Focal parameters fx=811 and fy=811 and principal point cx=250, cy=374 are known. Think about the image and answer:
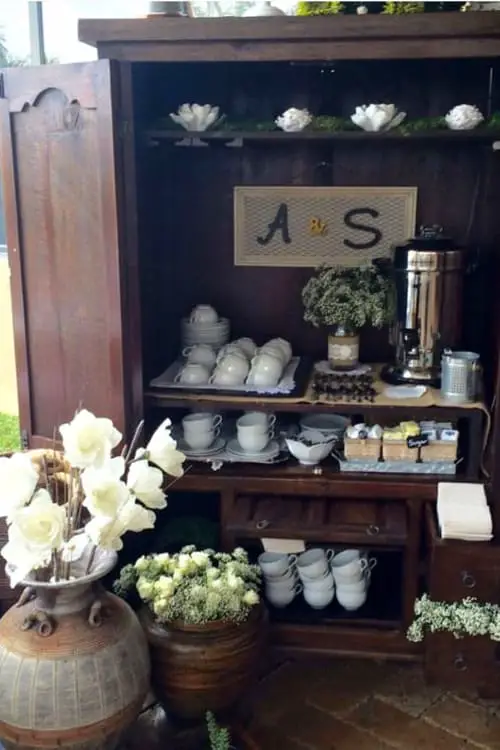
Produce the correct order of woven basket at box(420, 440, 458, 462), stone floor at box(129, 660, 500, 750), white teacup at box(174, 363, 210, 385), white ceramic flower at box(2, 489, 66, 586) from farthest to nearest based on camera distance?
1. white teacup at box(174, 363, 210, 385)
2. woven basket at box(420, 440, 458, 462)
3. stone floor at box(129, 660, 500, 750)
4. white ceramic flower at box(2, 489, 66, 586)

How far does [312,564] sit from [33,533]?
1022 millimetres

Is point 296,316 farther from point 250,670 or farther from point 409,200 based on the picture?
point 250,670

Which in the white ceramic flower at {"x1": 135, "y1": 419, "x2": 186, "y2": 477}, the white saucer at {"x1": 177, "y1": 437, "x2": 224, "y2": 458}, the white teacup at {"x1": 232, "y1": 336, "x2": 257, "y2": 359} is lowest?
the white saucer at {"x1": 177, "y1": 437, "x2": 224, "y2": 458}

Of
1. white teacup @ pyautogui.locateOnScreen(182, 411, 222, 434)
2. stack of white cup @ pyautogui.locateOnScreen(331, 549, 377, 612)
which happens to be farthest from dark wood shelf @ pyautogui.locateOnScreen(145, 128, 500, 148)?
stack of white cup @ pyautogui.locateOnScreen(331, 549, 377, 612)

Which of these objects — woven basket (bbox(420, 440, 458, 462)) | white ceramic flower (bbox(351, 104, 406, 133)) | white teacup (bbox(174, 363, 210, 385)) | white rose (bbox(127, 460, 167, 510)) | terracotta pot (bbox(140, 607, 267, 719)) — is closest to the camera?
white rose (bbox(127, 460, 167, 510))

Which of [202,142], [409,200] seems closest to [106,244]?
[202,142]

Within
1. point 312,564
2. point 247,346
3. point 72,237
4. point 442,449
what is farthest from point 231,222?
point 312,564

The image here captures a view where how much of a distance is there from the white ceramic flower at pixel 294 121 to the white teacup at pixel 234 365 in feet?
2.17

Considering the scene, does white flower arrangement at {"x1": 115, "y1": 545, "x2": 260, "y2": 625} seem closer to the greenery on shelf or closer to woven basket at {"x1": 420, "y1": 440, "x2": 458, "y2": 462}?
woven basket at {"x1": 420, "y1": 440, "x2": 458, "y2": 462}

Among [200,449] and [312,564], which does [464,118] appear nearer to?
[200,449]

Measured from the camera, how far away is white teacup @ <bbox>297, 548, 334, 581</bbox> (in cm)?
233

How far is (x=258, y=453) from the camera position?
2.38m

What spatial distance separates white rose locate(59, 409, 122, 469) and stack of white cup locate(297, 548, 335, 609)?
965mm

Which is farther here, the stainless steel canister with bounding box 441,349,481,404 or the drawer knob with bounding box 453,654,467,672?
the stainless steel canister with bounding box 441,349,481,404
